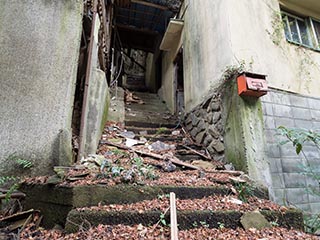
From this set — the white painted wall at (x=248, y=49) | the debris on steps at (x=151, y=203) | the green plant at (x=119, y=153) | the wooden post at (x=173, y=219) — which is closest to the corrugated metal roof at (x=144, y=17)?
the white painted wall at (x=248, y=49)

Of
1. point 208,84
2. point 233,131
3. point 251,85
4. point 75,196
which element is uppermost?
point 208,84

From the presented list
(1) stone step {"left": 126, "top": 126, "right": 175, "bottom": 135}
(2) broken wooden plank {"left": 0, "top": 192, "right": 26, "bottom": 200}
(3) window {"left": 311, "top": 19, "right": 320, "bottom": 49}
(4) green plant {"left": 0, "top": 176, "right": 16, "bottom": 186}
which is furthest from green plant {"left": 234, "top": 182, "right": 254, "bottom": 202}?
(3) window {"left": 311, "top": 19, "right": 320, "bottom": 49}

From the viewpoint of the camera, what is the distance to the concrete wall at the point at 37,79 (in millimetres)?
2184

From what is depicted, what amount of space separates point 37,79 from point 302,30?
15.8 ft

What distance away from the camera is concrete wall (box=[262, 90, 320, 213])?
278cm

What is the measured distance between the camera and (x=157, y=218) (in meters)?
1.70

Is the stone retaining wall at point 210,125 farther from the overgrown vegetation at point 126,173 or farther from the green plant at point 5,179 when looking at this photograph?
the green plant at point 5,179

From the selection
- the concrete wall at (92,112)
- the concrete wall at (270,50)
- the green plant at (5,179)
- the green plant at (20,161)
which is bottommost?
the green plant at (5,179)

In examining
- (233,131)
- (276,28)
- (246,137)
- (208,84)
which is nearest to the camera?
(246,137)

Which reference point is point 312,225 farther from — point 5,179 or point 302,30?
point 302,30

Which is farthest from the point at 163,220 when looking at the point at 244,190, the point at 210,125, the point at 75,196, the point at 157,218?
the point at 210,125

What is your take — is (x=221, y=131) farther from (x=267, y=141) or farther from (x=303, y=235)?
(x=303, y=235)

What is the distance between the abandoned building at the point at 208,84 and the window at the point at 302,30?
0.08 ft

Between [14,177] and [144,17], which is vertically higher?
[144,17]
